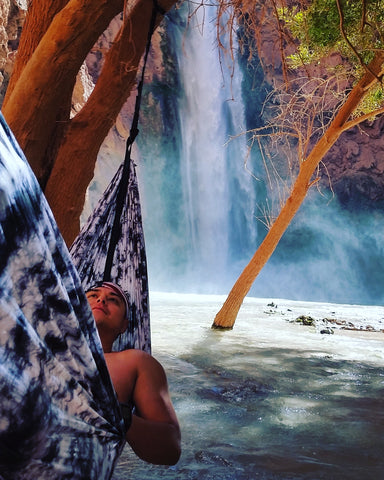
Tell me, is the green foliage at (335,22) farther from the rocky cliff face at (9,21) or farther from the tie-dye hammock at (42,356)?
the rocky cliff face at (9,21)

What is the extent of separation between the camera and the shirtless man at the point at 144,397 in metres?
1.02

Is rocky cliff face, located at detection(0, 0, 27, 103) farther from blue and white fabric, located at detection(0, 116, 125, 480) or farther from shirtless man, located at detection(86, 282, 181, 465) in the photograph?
blue and white fabric, located at detection(0, 116, 125, 480)

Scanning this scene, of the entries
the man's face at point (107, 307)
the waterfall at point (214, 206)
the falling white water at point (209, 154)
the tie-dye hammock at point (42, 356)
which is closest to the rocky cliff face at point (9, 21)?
the waterfall at point (214, 206)

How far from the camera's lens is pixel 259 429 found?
7.38 ft

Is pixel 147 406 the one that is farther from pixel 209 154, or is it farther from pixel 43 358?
pixel 209 154

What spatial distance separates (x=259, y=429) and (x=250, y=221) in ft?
46.1

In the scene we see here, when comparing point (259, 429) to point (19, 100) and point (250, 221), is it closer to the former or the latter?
point (19, 100)

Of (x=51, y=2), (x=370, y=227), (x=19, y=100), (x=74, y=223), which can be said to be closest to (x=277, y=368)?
(x=74, y=223)

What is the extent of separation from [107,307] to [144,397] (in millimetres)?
453

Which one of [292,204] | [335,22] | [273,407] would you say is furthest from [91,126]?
[292,204]

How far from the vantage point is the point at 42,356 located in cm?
71

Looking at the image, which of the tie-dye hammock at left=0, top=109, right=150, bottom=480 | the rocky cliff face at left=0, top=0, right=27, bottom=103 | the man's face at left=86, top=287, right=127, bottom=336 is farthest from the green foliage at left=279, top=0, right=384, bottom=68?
the rocky cliff face at left=0, top=0, right=27, bottom=103

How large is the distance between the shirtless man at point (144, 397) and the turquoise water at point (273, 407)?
26.3 inches

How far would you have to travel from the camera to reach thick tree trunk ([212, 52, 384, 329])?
17.3 feet
